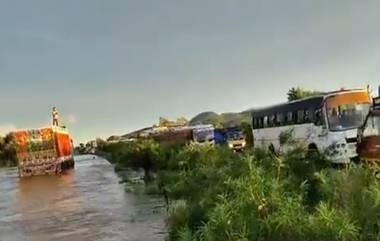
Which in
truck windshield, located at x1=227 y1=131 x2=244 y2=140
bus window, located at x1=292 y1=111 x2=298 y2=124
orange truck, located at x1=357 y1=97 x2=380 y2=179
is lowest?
orange truck, located at x1=357 y1=97 x2=380 y2=179

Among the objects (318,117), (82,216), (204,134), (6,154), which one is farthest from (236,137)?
(6,154)

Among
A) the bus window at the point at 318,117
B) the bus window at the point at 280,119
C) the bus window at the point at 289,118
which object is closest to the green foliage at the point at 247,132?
the bus window at the point at 280,119

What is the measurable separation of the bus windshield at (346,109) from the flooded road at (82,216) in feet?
23.9

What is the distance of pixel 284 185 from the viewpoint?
11.4m

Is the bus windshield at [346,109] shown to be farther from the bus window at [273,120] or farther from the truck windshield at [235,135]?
the truck windshield at [235,135]

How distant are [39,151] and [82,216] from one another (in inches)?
1168

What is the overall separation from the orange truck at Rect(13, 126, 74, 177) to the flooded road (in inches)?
630

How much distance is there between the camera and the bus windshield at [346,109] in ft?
75.3

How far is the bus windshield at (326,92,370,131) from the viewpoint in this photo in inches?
903

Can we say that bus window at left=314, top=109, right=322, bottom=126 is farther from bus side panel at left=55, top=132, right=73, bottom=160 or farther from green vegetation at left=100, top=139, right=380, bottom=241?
bus side panel at left=55, top=132, right=73, bottom=160

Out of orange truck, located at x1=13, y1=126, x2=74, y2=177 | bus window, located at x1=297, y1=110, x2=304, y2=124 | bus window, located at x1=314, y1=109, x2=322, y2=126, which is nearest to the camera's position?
bus window, located at x1=314, y1=109, x2=322, y2=126

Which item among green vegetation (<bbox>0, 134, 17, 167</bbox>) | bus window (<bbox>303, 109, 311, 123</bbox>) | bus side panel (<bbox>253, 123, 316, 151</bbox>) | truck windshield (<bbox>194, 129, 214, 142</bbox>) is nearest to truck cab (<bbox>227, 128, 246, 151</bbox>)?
truck windshield (<bbox>194, 129, 214, 142</bbox>)

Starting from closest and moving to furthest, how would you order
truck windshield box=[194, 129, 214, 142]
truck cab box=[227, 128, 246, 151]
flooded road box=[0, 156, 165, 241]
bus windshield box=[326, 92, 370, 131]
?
flooded road box=[0, 156, 165, 241], bus windshield box=[326, 92, 370, 131], truck cab box=[227, 128, 246, 151], truck windshield box=[194, 129, 214, 142]

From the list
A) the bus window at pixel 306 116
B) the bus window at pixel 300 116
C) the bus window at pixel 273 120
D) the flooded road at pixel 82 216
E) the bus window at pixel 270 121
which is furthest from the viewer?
the bus window at pixel 270 121
